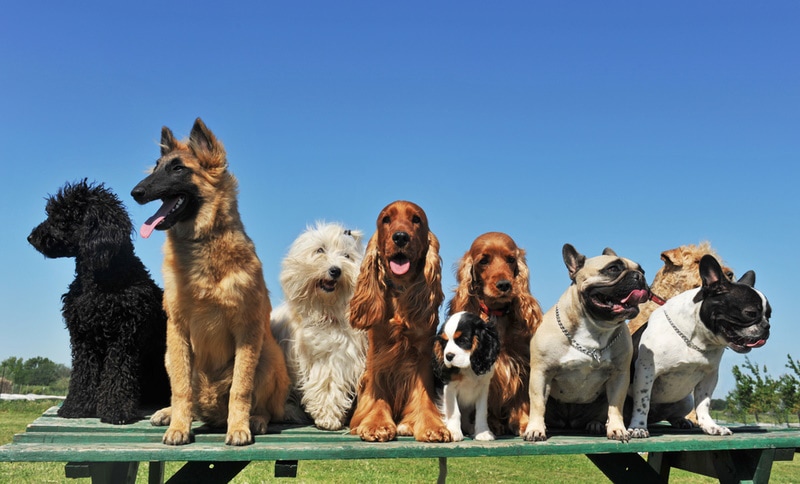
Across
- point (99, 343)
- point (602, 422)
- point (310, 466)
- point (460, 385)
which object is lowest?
point (310, 466)

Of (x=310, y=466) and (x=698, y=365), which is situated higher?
(x=698, y=365)

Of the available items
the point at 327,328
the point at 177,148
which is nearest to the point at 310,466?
the point at 327,328

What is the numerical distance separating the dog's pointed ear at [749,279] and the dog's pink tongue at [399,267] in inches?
91.4

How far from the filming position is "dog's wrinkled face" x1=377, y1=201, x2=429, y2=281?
3.96 metres

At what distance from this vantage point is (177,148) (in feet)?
12.6

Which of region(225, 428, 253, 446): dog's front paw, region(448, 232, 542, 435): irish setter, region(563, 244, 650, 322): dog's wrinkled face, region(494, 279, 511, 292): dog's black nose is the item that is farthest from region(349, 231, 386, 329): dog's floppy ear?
region(563, 244, 650, 322): dog's wrinkled face

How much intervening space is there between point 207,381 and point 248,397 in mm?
334

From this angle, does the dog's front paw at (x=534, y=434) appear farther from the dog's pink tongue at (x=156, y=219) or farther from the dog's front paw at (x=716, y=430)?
the dog's pink tongue at (x=156, y=219)

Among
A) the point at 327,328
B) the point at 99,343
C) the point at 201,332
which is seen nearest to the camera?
the point at 201,332

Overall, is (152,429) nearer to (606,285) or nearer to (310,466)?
(606,285)

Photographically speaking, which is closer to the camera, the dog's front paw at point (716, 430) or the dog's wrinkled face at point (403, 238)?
the dog's wrinkled face at point (403, 238)

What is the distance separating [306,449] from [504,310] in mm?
1659

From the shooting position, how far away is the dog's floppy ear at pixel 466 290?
4.23 metres

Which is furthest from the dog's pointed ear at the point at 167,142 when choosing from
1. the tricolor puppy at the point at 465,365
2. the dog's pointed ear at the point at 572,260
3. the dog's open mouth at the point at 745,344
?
the dog's open mouth at the point at 745,344
